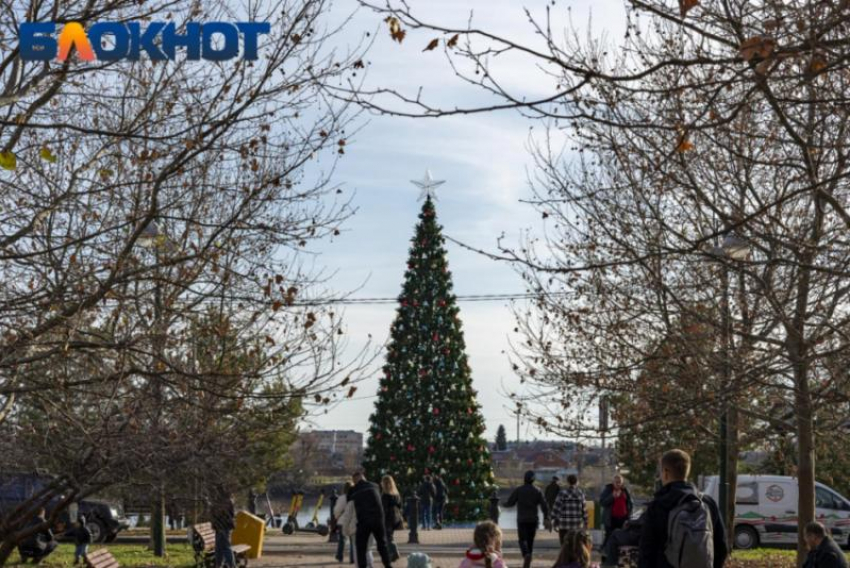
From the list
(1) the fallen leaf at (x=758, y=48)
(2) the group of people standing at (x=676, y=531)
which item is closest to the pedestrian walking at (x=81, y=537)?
(2) the group of people standing at (x=676, y=531)

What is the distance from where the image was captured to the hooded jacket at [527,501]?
21.4 meters

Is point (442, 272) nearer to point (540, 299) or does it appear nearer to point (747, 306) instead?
point (540, 299)

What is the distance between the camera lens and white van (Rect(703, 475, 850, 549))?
106 feet

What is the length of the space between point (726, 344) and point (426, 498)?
2196 cm

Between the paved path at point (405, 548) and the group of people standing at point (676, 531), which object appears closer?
the group of people standing at point (676, 531)

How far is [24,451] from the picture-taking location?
55.7 feet

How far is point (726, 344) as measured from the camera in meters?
16.7

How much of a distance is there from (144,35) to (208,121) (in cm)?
125

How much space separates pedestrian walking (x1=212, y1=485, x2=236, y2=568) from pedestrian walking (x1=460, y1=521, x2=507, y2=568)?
8795 mm

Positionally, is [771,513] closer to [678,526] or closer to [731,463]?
[731,463]

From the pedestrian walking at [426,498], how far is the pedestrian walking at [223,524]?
15942mm

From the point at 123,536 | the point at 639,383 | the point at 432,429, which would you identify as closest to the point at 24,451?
the point at 639,383

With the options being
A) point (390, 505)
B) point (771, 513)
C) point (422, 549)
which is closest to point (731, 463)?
point (422, 549)

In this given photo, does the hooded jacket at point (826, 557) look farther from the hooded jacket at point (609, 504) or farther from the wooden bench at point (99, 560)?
the wooden bench at point (99, 560)
